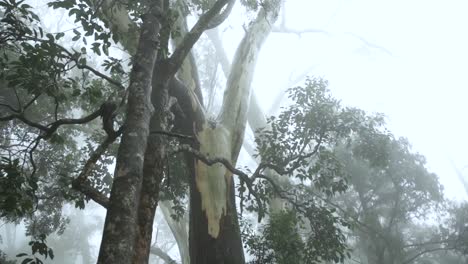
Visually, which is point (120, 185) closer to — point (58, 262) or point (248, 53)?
point (248, 53)

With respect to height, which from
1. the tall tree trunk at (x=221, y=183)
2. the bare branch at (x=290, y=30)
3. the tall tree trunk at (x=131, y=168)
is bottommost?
the tall tree trunk at (x=131, y=168)

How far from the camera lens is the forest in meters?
3.08

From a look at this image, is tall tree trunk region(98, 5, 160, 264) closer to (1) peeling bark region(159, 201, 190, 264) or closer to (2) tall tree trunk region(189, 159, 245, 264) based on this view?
(2) tall tree trunk region(189, 159, 245, 264)

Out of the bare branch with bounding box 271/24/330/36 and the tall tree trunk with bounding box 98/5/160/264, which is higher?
the bare branch with bounding box 271/24/330/36

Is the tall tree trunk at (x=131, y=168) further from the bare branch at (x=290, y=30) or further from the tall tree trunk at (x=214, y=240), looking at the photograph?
the bare branch at (x=290, y=30)

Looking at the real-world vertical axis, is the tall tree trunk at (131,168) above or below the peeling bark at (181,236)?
below

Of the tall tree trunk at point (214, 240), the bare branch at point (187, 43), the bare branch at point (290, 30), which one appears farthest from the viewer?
the bare branch at point (290, 30)

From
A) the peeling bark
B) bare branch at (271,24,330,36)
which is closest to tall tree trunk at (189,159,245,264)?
the peeling bark

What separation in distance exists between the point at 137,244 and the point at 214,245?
2.48 metres

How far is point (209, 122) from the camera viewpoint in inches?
269

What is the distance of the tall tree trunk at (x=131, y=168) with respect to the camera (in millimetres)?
2111

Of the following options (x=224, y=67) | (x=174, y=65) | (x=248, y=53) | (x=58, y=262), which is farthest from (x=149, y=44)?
(x=58, y=262)

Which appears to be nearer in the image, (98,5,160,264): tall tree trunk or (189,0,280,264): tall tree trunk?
(98,5,160,264): tall tree trunk

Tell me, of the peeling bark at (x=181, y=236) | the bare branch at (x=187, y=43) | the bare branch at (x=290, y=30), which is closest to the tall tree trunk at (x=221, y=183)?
the bare branch at (x=187, y=43)
